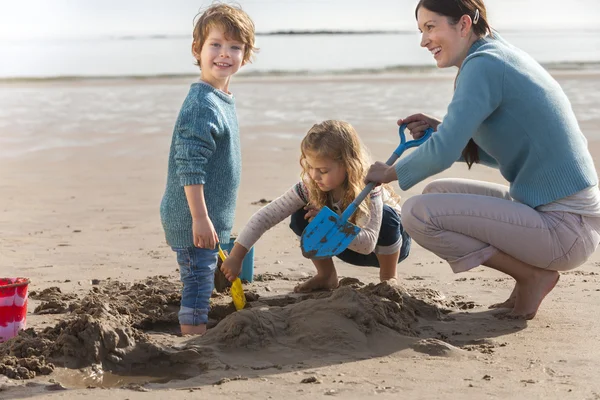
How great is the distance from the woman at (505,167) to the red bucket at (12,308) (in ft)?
4.84

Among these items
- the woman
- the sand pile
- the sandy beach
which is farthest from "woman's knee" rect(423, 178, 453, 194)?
the sand pile

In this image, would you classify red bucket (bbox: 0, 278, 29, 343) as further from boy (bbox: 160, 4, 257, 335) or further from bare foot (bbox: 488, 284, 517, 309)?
bare foot (bbox: 488, 284, 517, 309)

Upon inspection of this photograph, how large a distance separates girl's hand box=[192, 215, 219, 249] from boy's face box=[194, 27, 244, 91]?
652 millimetres

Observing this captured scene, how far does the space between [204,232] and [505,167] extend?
1.32 m

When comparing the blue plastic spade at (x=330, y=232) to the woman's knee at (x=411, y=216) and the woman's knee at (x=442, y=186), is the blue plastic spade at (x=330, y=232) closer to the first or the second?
the woman's knee at (x=411, y=216)

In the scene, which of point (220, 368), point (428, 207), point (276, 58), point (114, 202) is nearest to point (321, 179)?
point (428, 207)

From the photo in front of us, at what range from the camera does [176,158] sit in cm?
390

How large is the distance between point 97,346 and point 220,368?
0.45m

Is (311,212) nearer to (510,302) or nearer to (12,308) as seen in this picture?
(510,302)

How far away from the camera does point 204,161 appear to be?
12.7 ft

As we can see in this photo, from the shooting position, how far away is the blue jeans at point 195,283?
154 inches

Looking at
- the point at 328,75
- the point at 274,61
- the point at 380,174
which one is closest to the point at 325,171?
the point at 380,174

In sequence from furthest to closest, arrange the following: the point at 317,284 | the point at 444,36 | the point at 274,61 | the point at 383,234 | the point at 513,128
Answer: the point at 274,61 < the point at 317,284 < the point at 383,234 < the point at 444,36 < the point at 513,128

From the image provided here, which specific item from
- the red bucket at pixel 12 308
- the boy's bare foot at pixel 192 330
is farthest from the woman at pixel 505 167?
the red bucket at pixel 12 308
